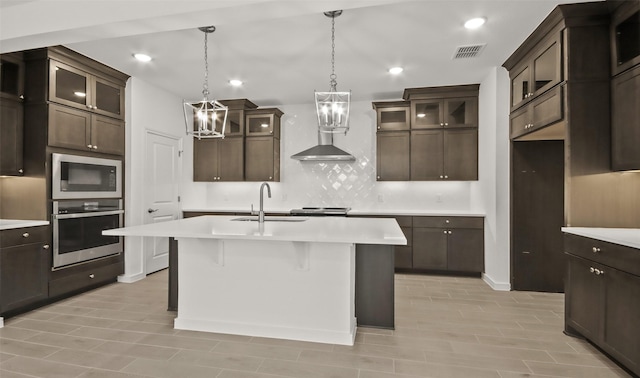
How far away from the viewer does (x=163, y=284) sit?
4.07m

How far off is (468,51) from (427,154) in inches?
64.9

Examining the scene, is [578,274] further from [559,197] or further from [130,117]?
[130,117]

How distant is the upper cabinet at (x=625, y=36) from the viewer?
233 cm

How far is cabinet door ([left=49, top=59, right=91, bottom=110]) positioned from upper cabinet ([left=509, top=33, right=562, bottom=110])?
464 cm

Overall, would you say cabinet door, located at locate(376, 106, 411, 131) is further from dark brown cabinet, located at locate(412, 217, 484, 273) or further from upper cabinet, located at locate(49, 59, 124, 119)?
upper cabinet, located at locate(49, 59, 124, 119)

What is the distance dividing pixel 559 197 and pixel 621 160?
4.66ft

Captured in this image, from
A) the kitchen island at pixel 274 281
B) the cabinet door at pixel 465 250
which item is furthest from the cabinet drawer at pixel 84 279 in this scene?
the cabinet door at pixel 465 250

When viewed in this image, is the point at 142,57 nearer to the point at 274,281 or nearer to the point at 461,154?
the point at 274,281

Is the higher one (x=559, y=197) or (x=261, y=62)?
(x=261, y=62)

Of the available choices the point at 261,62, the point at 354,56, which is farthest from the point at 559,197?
the point at 261,62

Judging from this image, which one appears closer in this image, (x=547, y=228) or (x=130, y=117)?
(x=547, y=228)

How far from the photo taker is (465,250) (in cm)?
449

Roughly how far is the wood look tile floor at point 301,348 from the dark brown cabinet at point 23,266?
0.55 ft

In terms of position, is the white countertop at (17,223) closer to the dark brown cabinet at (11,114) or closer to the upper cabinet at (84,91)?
the dark brown cabinet at (11,114)
